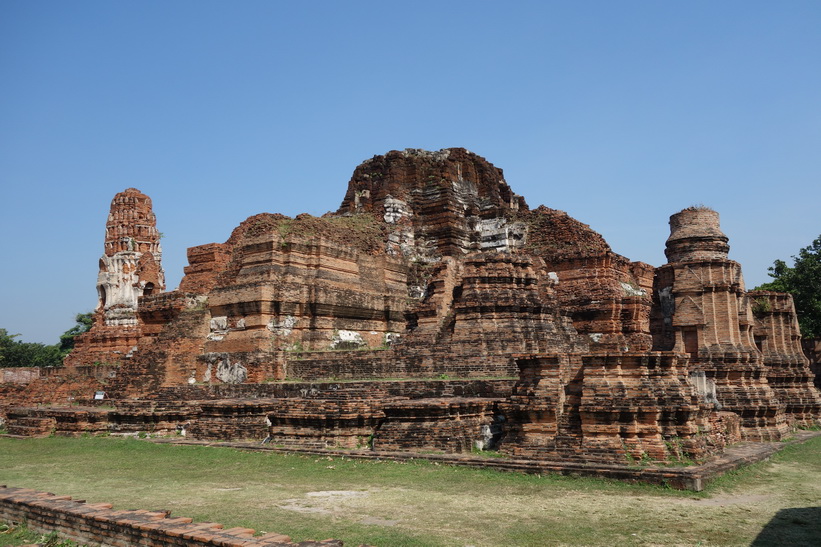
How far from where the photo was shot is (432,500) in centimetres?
970

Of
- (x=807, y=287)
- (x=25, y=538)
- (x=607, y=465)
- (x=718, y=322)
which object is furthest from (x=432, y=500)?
(x=807, y=287)

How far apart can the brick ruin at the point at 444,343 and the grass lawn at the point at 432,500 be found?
4.28 ft

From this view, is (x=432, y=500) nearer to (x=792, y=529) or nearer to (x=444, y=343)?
(x=792, y=529)

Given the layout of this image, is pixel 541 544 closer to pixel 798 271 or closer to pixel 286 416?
pixel 286 416

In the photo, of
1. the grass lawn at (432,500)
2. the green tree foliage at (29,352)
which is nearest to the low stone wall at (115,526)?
the grass lawn at (432,500)

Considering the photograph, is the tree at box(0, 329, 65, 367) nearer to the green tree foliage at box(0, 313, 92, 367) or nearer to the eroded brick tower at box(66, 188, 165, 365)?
the green tree foliage at box(0, 313, 92, 367)

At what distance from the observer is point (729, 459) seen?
12344mm

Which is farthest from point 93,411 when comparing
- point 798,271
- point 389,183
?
point 798,271

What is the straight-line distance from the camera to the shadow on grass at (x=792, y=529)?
7.82 meters

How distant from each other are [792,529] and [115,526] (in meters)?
7.23

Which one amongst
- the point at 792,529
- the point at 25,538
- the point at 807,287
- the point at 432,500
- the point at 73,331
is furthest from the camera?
the point at 73,331

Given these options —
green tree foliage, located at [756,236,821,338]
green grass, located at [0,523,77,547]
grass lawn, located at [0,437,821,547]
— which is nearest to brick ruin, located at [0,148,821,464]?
grass lawn, located at [0,437,821,547]

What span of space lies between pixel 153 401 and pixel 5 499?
9.53 meters

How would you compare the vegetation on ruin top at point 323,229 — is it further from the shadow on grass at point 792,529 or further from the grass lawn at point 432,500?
the shadow on grass at point 792,529
